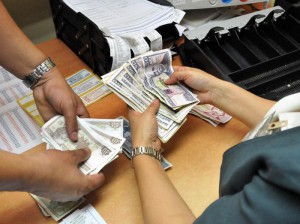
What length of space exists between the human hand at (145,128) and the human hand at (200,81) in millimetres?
129

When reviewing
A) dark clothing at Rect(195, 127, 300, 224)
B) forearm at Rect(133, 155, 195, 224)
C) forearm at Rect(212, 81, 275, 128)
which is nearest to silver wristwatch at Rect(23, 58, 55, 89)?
forearm at Rect(133, 155, 195, 224)

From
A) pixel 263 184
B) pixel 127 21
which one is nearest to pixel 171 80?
pixel 127 21

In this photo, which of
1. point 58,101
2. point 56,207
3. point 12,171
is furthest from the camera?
point 58,101

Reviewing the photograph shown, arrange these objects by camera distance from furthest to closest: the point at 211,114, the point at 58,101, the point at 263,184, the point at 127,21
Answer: the point at 127,21
the point at 211,114
the point at 58,101
the point at 263,184

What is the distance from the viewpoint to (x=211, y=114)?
101 centimetres

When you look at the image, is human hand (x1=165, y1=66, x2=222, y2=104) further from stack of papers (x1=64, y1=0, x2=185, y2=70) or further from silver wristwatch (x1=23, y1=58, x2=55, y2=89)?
silver wristwatch (x1=23, y1=58, x2=55, y2=89)

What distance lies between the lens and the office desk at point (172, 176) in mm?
791

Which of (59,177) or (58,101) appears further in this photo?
(58,101)

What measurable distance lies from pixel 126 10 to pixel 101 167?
2.00ft

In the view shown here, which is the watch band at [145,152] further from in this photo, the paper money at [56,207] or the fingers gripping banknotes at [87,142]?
the paper money at [56,207]

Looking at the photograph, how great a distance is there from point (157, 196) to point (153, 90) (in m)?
0.32

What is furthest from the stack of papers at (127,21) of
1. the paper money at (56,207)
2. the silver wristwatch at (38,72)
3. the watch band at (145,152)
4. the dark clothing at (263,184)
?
the dark clothing at (263,184)

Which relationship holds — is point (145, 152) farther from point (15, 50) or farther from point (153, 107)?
point (15, 50)

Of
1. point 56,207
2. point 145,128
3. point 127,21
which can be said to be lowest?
point 56,207
